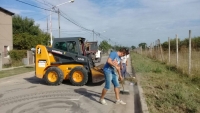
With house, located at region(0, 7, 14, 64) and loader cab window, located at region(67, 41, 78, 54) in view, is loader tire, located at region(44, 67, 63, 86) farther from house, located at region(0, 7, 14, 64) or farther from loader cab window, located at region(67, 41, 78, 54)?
house, located at region(0, 7, 14, 64)

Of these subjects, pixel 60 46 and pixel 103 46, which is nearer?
pixel 60 46

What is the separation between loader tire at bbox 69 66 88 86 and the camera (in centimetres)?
1030

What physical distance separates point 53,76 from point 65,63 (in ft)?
2.80

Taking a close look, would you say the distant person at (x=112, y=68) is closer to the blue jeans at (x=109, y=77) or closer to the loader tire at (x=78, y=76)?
the blue jeans at (x=109, y=77)

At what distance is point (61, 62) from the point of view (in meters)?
11.1

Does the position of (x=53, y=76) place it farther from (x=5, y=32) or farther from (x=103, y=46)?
(x=103, y=46)

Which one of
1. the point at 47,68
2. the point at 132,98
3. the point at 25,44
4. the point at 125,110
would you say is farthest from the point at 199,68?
the point at 25,44

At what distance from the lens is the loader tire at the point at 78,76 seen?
10.3 meters

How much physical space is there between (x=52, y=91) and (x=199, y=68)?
6.95 metres

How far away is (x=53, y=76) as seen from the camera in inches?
426

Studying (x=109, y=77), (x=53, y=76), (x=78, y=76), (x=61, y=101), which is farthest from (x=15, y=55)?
(x=109, y=77)

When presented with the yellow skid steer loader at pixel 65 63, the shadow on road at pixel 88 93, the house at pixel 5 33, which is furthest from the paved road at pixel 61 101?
the house at pixel 5 33

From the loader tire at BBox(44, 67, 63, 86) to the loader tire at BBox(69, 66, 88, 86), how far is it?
514 millimetres

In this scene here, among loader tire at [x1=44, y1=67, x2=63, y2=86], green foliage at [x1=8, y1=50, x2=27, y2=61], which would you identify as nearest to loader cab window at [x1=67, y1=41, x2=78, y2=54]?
loader tire at [x1=44, y1=67, x2=63, y2=86]
